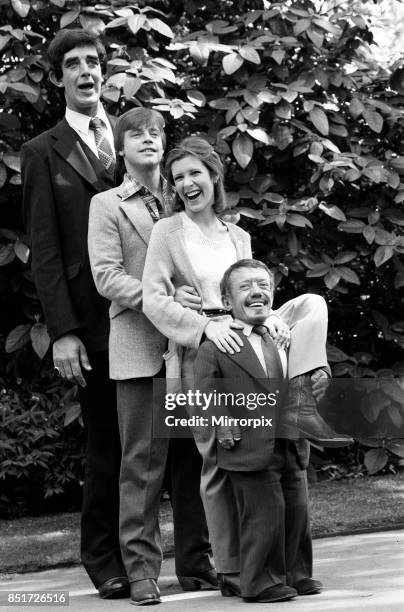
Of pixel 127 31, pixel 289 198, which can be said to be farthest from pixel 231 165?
pixel 127 31

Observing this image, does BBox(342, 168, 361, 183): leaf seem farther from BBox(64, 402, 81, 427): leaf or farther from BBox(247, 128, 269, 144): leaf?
BBox(64, 402, 81, 427): leaf

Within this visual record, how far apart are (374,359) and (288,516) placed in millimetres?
3276

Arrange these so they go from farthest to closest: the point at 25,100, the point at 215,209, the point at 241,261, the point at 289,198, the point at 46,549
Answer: the point at 289,198
the point at 25,100
the point at 46,549
the point at 215,209
the point at 241,261

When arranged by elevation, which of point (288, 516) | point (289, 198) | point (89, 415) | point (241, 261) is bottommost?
point (288, 516)

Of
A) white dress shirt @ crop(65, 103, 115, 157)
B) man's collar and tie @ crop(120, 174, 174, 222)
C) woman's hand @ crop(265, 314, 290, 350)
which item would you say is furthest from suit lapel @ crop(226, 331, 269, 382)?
white dress shirt @ crop(65, 103, 115, 157)

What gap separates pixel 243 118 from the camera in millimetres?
7086

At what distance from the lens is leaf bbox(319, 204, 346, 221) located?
715 centimetres

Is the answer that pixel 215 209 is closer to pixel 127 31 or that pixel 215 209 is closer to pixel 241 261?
pixel 241 261

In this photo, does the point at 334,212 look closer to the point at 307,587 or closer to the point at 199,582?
the point at 199,582

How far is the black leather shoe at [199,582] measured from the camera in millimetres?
4957

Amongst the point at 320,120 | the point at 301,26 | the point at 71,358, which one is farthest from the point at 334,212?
the point at 71,358

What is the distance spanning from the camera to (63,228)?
5086 millimetres

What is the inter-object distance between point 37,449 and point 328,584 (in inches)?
106

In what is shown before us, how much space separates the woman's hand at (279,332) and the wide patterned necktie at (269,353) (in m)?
0.02
